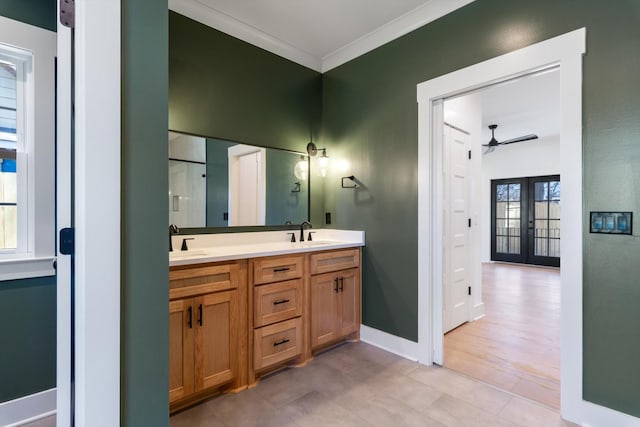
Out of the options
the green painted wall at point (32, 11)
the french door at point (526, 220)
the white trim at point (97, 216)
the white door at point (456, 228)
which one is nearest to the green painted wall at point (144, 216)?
the white trim at point (97, 216)

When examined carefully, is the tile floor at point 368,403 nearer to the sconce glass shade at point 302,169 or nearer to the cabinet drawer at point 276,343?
the cabinet drawer at point 276,343

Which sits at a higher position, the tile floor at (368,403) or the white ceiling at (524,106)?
the white ceiling at (524,106)

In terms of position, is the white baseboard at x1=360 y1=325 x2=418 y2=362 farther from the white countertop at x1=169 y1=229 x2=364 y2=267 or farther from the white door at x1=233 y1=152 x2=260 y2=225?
the white door at x1=233 y1=152 x2=260 y2=225

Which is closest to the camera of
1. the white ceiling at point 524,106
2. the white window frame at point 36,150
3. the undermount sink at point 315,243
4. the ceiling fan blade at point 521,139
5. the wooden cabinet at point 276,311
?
the white window frame at point 36,150

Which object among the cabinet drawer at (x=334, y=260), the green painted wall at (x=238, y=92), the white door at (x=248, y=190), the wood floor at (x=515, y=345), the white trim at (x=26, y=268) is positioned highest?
the green painted wall at (x=238, y=92)

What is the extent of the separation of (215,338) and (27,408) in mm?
1086

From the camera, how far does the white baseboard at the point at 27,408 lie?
1.70 metres

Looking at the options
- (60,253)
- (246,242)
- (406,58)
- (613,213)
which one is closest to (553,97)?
(406,58)

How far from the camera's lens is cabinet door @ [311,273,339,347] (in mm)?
2467

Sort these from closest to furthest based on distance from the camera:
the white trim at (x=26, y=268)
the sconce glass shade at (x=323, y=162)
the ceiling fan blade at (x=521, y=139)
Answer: the white trim at (x=26, y=268), the sconce glass shade at (x=323, y=162), the ceiling fan blade at (x=521, y=139)

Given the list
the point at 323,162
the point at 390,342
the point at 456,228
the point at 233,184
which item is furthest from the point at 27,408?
the point at 456,228

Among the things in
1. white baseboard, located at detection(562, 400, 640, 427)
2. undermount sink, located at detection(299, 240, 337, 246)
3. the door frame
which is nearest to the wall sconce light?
undermount sink, located at detection(299, 240, 337, 246)

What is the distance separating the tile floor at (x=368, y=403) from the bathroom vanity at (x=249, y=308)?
0.14 metres

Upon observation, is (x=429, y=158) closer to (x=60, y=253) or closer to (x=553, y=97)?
(x=60, y=253)
